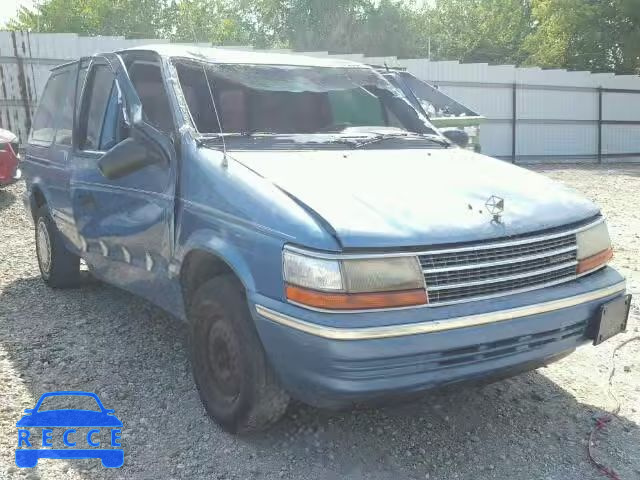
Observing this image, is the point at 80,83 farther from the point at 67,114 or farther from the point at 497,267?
the point at 497,267

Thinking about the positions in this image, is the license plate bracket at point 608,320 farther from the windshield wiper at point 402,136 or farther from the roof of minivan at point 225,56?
the roof of minivan at point 225,56

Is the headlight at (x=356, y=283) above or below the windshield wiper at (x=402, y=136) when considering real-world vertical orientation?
below

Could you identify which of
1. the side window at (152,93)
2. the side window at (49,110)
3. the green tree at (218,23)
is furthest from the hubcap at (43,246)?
the green tree at (218,23)

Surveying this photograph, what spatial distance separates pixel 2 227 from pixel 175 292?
18.2 ft

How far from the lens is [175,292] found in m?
3.40

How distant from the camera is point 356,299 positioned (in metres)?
2.45

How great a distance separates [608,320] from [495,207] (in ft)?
2.58

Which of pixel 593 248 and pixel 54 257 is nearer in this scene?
pixel 593 248

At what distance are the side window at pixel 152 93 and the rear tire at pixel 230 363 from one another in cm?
104

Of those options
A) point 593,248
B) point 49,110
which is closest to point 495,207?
point 593,248

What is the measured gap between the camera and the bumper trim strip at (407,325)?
2.40m

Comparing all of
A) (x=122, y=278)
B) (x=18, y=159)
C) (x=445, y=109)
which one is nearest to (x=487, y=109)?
(x=445, y=109)

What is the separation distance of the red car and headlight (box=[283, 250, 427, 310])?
7.53 metres

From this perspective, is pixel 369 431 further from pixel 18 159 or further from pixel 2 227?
pixel 18 159
